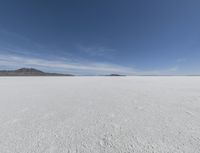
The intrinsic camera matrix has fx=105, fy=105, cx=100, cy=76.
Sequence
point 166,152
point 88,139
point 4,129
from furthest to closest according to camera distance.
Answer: point 4,129, point 88,139, point 166,152

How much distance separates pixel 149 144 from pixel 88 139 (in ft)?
3.11

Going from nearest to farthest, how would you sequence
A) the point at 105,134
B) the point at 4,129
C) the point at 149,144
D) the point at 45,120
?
the point at 149,144, the point at 105,134, the point at 4,129, the point at 45,120

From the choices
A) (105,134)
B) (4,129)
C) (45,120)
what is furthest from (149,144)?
(4,129)

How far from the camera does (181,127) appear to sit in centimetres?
204

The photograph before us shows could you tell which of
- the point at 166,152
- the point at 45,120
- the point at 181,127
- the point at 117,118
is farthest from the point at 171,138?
the point at 45,120

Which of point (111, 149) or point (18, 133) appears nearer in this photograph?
point (111, 149)

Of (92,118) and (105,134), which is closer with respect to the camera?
(105,134)

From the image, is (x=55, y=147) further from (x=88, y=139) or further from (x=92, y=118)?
(x=92, y=118)

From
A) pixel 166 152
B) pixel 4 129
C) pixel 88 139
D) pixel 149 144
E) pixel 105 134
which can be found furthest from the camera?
pixel 4 129

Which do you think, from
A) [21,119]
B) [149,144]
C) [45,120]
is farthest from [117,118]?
[21,119]

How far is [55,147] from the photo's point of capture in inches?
60.4

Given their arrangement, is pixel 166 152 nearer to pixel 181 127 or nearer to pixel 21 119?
pixel 181 127

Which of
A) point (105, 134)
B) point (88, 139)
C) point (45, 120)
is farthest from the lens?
point (45, 120)

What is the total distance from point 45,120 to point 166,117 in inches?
112
